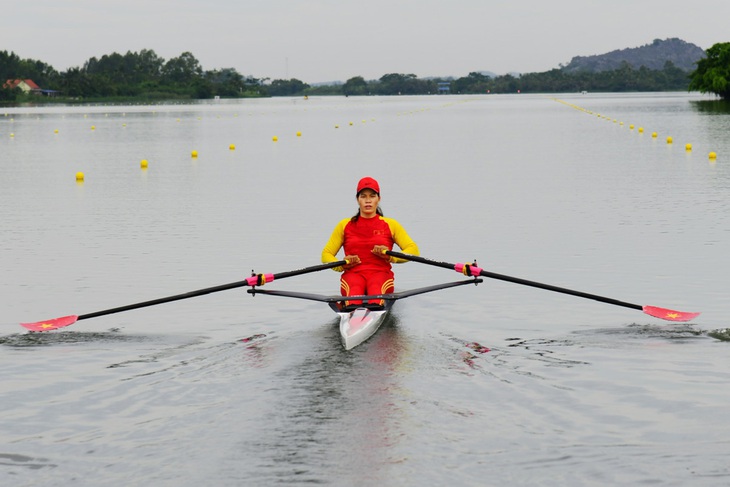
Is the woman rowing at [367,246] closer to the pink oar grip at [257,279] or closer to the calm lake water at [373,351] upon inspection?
the calm lake water at [373,351]

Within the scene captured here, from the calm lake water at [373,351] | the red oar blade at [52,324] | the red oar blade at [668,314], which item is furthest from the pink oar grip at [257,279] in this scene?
the red oar blade at [668,314]

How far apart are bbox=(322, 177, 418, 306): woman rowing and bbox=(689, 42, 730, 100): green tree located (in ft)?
355

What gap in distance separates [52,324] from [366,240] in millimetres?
4193

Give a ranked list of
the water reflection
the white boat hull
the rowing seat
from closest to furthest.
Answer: the water reflection → the white boat hull → the rowing seat

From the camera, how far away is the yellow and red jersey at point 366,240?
603 inches

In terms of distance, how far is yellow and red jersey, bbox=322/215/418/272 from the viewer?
15.3 metres

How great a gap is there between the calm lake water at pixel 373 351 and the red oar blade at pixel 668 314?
0.12 meters

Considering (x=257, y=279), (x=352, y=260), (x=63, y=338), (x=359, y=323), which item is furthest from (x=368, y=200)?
(x=63, y=338)

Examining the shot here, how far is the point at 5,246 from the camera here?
895 inches

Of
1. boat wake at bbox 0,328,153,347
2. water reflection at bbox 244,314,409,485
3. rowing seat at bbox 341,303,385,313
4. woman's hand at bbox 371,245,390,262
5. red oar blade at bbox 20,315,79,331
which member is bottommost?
boat wake at bbox 0,328,153,347

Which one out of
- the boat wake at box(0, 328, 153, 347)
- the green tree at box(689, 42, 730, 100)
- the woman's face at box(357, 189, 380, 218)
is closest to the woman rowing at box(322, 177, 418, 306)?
the woman's face at box(357, 189, 380, 218)

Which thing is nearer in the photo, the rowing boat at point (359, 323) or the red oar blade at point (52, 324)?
the rowing boat at point (359, 323)

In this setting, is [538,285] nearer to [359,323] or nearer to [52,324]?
[359,323]

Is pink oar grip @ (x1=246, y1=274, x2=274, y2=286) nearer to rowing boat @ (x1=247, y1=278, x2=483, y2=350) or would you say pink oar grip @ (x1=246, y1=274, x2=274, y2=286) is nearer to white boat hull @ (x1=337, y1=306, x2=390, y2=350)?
rowing boat @ (x1=247, y1=278, x2=483, y2=350)
